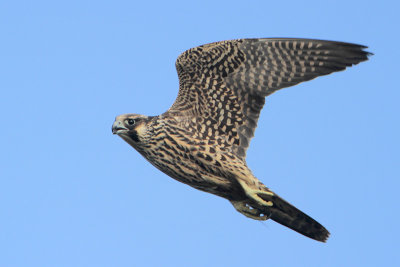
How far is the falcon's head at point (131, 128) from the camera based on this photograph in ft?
30.3

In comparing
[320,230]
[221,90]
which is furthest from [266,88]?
[320,230]

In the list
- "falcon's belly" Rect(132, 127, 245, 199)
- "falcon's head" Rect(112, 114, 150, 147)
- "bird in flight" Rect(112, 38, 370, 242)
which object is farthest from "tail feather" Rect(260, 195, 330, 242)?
"falcon's head" Rect(112, 114, 150, 147)

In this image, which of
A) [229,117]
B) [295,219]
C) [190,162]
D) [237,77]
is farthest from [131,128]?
[295,219]

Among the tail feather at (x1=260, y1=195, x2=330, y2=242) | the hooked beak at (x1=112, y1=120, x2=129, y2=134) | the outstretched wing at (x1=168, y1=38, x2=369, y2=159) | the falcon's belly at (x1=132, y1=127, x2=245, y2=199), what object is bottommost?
the tail feather at (x1=260, y1=195, x2=330, y2=242)

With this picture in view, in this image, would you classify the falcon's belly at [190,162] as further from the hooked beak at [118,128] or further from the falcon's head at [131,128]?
the hooked beak at [118,128]

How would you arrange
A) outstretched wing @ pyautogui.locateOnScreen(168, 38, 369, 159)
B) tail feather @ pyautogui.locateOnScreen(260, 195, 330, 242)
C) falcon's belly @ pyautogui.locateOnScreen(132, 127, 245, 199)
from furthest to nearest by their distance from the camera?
outstretched wing @ pyautogui.locateOnScreen(168, 38, 369, 159), tail feather @ pyautogui.locateOnScreen(260, 195, 330, 242), falcon's belly @ pyautogui.locateOnScreen(132, 127, 245, 199)

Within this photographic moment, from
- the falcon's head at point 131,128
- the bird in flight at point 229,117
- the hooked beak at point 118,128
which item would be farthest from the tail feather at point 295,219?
the hooked beak at point 118,128

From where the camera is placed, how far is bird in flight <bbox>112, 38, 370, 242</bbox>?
922 cm

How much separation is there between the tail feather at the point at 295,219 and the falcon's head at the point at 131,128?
75.6 inches

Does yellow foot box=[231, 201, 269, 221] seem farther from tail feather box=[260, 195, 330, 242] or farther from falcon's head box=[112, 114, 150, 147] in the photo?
falcon's head box=[112, 114, 150, 147]

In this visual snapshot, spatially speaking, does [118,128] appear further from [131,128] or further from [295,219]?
[295,219]

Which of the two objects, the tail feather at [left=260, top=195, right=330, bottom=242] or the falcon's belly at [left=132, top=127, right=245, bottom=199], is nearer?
the falcon's belly at [left=132, top=127, right=245, bottom=199]

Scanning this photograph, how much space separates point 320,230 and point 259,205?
938 millimetres

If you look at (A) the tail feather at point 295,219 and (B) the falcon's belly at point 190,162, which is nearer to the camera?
(B) the falcon's belly at point 190,162
